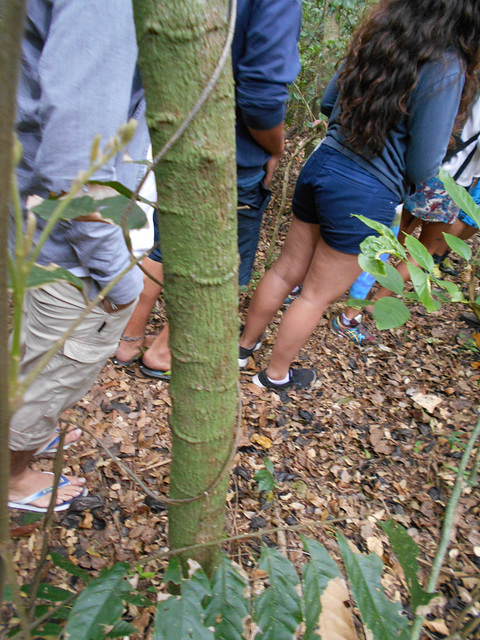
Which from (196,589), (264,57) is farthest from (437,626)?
(264,57)

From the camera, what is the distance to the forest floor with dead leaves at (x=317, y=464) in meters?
1.84

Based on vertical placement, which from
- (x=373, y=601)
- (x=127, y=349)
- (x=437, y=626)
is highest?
(x=373, y=601)

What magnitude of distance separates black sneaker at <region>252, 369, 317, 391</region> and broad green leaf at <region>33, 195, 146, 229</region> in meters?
2.26

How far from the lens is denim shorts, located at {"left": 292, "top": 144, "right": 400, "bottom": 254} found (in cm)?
204

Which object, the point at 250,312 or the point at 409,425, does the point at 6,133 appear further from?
the point at 409,425

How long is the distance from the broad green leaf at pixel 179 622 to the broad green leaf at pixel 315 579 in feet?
0.59

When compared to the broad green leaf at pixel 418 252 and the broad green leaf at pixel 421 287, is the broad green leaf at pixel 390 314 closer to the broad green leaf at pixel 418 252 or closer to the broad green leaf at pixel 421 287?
the broad green leaf at pixel 421 287

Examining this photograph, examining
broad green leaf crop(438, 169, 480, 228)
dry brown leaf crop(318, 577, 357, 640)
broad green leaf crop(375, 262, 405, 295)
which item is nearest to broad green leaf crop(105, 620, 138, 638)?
dry brown leaf crop(318, 577, 357, 640)

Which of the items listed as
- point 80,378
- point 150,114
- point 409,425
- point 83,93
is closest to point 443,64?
point 83,93

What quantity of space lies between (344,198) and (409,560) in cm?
165

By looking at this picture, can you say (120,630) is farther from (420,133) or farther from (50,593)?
(420,133)

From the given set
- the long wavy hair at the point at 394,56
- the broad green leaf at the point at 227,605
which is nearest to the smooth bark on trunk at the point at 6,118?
the broad green leaf at the point at 227,605

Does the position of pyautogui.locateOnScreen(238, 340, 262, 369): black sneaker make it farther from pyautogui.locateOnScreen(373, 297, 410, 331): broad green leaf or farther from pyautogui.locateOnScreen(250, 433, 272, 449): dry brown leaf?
pyautogui.locateOnScreen(373, 297, 410, 331): broad green leaf

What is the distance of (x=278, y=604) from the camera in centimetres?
78
